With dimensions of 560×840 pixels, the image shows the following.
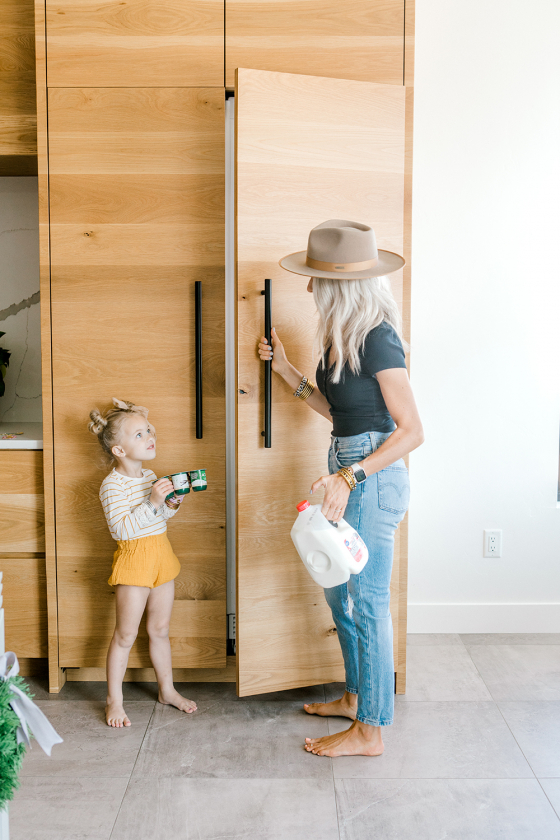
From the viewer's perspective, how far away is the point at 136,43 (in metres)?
1.92

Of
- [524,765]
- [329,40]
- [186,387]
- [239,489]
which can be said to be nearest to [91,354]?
[186,387]

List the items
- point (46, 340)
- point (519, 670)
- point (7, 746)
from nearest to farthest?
point (7, 746) < point (46, 340) < point (519, 670)

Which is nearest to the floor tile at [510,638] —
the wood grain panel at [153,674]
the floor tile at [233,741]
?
the floor tile at [233,741]

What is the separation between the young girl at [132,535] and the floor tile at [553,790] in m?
1.02

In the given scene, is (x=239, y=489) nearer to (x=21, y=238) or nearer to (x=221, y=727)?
(x=221, y=727)

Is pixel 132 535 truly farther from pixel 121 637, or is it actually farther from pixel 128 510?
pixel 121 637

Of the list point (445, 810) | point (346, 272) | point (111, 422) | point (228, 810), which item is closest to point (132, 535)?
point (111, 422)

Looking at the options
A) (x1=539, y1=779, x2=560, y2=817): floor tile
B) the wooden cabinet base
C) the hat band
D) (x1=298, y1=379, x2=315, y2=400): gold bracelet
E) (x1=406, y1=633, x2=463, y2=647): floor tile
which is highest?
the hat band

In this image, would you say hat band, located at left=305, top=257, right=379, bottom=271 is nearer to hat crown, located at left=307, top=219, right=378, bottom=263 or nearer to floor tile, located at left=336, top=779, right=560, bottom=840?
hat crown, located at left=307, top=219, right=378, bottom=263

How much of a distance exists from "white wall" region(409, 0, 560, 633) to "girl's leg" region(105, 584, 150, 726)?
1.14 metres

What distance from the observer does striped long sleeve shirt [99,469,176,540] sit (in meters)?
1.91

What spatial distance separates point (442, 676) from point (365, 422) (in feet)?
3.55

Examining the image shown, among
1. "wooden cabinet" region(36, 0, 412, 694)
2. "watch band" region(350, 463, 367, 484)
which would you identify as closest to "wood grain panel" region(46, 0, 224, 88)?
"wooden cabinet" region(36, 0, 412, 694)

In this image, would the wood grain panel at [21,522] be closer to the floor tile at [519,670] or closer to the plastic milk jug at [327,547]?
the plastic milk jug at [327,547]
